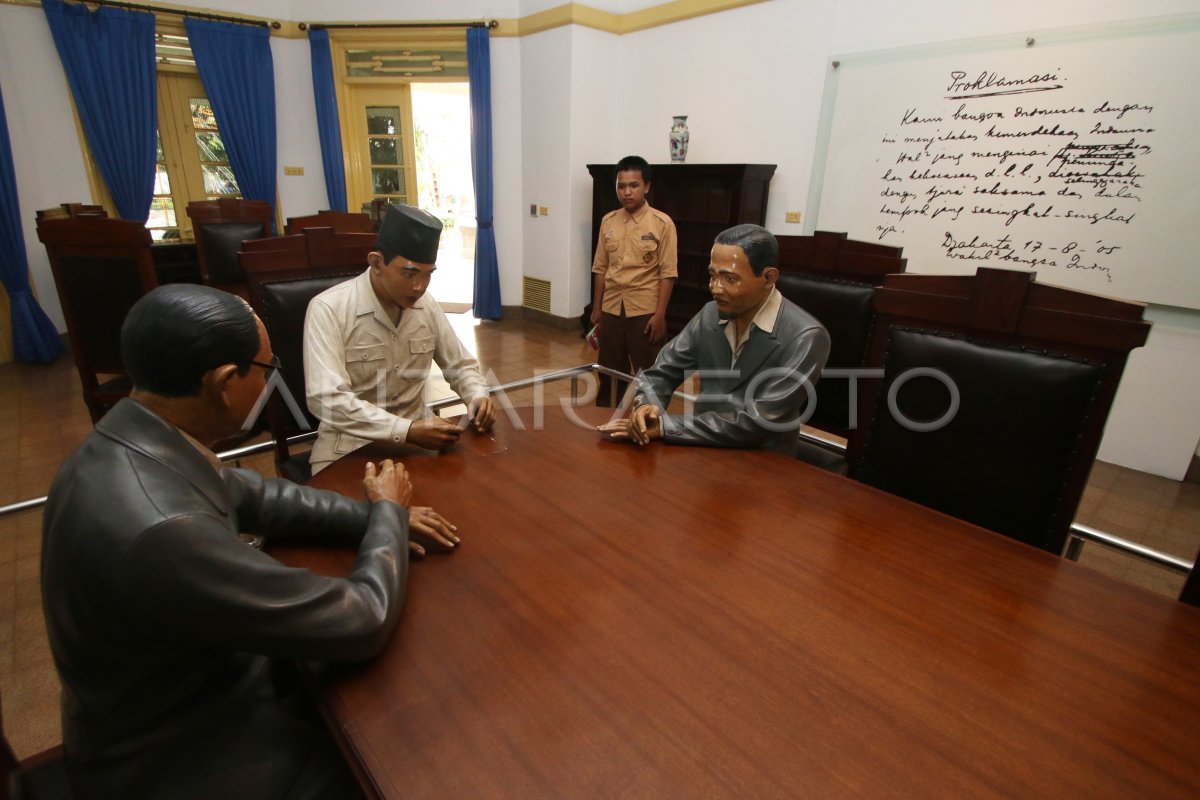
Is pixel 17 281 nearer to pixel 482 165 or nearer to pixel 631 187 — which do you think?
pixel 482 165

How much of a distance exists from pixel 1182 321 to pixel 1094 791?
11.5ft

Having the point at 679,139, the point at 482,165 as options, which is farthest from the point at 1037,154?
the point at 482,165

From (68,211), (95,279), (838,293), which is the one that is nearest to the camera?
(838,293)

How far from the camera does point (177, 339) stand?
77 cm

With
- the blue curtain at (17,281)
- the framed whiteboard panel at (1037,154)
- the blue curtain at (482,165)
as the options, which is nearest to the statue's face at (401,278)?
the framed whiteboard panel at (1037,154)

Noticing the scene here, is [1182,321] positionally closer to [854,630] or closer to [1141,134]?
[1141,134]

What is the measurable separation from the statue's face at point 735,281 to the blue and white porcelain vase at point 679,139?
360 centimetres

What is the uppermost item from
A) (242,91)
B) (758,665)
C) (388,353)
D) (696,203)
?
(242,91)

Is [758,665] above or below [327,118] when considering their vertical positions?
below

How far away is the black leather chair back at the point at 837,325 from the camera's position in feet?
6.63

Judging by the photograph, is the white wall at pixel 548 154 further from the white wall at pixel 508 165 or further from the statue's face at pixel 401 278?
the statue's face at pixel 401 278

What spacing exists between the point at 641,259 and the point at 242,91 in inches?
179

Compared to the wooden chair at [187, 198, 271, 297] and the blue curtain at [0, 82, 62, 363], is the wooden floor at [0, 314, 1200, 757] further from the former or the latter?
the wooden chair at [187, 198, 271, 297]

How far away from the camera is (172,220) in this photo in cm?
552
